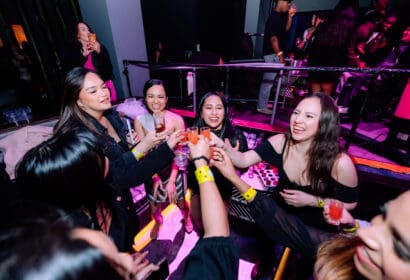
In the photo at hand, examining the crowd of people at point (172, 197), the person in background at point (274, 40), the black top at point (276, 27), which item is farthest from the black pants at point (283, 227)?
the black top at point (276, 27)

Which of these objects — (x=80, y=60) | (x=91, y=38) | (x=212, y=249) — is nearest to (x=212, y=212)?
(x=212, y=249)

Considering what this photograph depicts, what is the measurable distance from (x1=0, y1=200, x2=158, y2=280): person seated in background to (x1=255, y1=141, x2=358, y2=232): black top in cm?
173

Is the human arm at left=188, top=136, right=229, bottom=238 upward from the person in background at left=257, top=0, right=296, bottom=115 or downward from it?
downward

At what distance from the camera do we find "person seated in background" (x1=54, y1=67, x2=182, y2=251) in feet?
5.32

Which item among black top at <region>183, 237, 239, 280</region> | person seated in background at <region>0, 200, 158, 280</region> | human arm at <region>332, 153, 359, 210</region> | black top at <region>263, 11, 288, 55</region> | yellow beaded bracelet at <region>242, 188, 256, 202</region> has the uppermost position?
black top at <region>263, 11, 288, 55</region>

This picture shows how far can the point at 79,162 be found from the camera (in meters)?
1.05

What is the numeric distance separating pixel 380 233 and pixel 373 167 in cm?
262

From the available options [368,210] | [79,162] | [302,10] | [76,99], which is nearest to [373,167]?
[368,210]

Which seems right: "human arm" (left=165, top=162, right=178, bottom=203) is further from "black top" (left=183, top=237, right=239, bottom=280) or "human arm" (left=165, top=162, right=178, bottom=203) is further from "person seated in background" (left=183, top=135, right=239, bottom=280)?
"black top" (left=183, top=237, right=239, bottom=280)

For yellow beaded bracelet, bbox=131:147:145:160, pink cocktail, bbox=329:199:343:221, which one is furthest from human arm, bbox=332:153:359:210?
yellow beaded bracelet, bbox=131:147:145:160

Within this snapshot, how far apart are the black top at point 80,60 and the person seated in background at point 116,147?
6.71 feet

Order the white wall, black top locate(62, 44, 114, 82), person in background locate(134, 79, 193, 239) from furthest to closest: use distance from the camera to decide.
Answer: the white wall
black top locate(62, 44, 114, 82)
person in background locate(134, 79, 193, 239)

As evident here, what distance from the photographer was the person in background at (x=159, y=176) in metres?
2.59

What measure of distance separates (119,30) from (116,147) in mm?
4221
